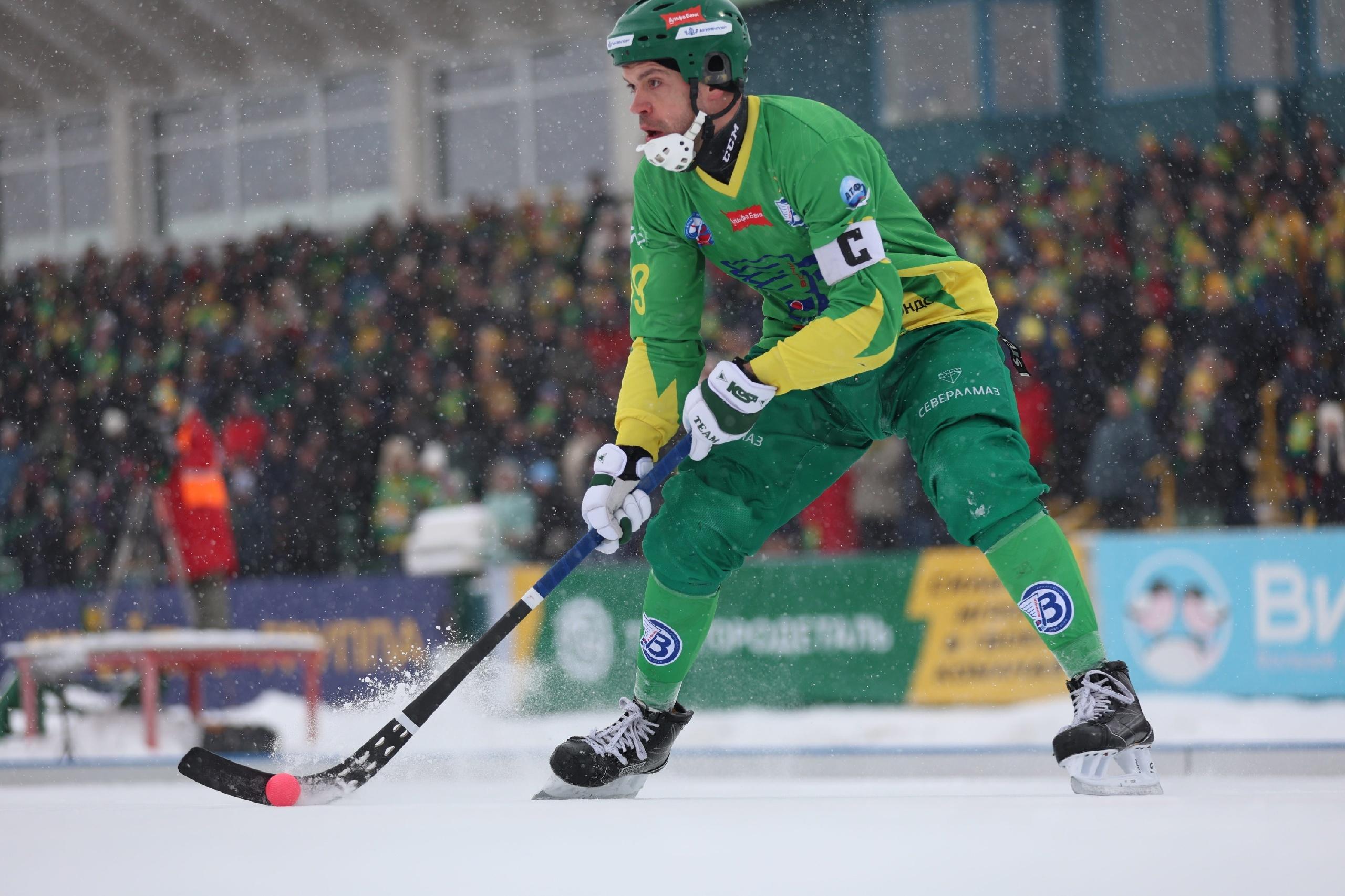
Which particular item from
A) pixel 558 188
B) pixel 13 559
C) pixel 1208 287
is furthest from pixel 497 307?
pixel 1208 287

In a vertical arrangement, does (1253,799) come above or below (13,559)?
above

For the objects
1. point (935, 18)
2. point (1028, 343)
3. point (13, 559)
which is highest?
point (935, 18)

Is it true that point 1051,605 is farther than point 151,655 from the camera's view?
No

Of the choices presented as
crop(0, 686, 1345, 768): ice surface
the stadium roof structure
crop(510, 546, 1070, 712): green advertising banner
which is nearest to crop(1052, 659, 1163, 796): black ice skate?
crop(0, 686, 1345, 768): ice surface

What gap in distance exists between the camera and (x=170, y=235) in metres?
17.0

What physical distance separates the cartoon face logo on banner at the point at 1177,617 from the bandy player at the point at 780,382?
3.73 meters

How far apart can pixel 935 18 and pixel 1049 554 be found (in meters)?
11.3

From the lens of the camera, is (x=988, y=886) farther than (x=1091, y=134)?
No

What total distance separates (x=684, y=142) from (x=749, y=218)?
0.19 m

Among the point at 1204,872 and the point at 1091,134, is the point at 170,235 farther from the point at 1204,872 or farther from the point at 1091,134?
the point at 1204,872

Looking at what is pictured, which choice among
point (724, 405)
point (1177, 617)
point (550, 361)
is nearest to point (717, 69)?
point (724, 405)

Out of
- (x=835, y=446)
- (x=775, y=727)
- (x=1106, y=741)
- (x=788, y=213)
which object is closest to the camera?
(x=1106, y=741)

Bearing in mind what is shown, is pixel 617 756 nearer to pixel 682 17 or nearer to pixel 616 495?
pixel 616 495

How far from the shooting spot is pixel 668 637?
2973 millimetres
